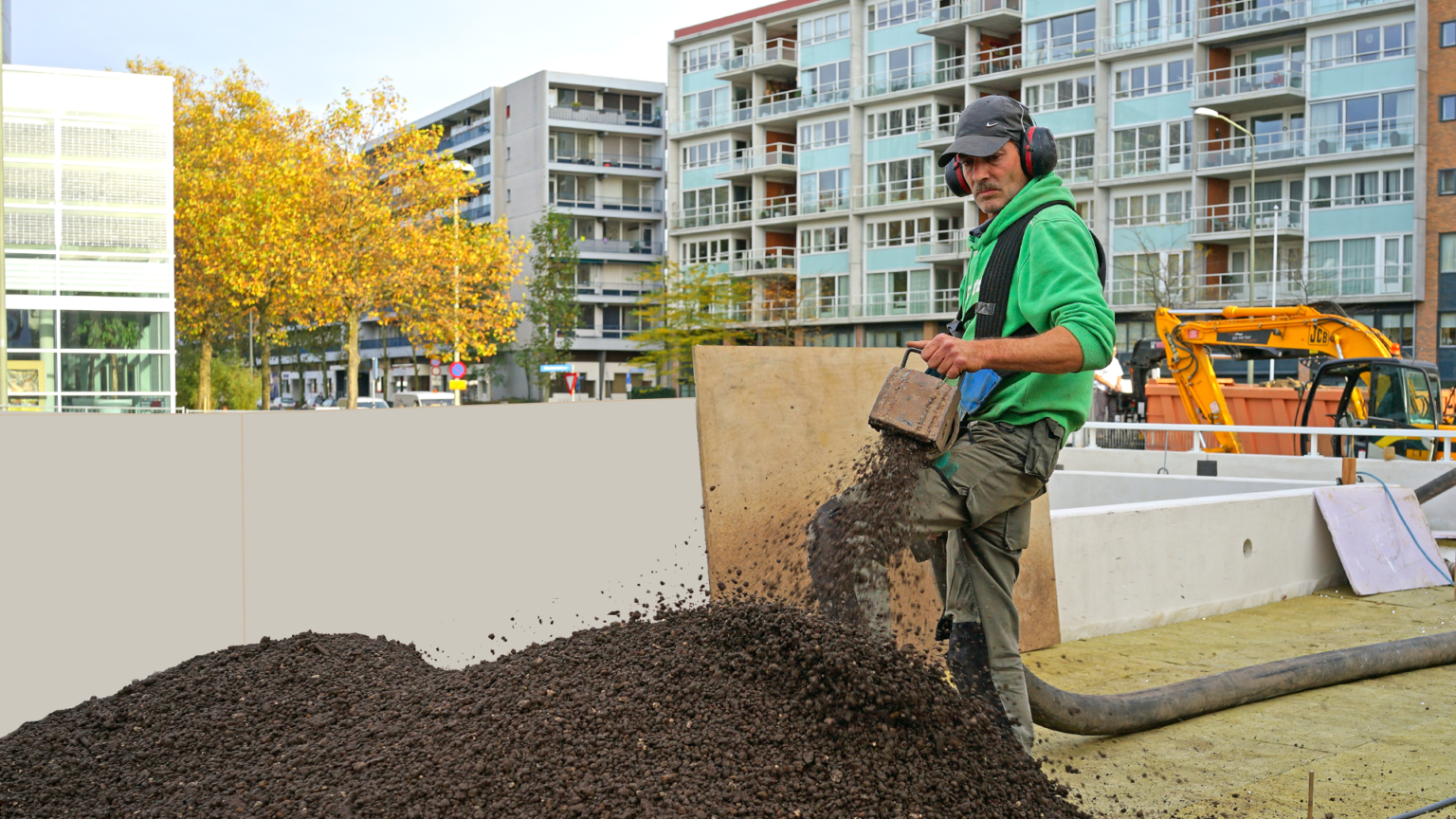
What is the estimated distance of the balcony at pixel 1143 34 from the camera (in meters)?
49.9

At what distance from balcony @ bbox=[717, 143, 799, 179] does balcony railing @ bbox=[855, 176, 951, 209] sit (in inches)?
223

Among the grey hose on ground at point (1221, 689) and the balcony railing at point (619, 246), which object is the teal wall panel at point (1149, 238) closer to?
the balcony railing at point (619, 246)

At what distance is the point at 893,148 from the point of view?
201 feet

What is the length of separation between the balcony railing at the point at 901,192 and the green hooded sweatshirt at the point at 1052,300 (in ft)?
183

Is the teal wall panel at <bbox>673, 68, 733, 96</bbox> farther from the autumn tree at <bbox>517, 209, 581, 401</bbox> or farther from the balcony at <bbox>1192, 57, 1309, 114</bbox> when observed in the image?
the balcony at <bbox>1192, 57, 1309, 114</bbox>

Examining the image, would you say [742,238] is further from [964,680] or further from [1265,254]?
[964,680]

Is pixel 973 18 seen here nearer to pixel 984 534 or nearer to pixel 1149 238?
pixel 1149 238

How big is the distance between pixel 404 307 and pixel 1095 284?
40436mm

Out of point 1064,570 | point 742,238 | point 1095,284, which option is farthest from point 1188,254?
point 1095,284

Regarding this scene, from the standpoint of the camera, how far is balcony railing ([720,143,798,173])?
6756 cm

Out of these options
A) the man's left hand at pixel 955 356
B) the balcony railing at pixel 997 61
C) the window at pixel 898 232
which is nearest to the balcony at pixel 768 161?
the window at pixel 898 232

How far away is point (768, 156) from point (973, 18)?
14980 millimetres

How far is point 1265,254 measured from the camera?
4784 centimetres

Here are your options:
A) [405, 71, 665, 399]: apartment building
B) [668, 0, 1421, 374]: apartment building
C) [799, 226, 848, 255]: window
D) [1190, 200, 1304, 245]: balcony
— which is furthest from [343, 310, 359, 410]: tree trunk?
[405, 71, 665, 399]: apartment building
